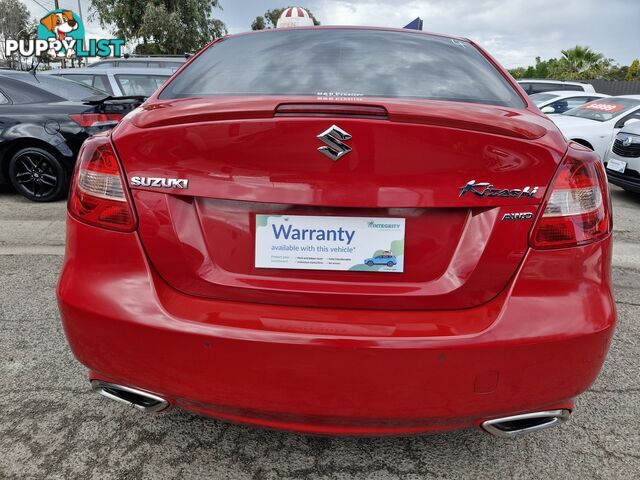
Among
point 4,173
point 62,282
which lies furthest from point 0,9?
point 62,282

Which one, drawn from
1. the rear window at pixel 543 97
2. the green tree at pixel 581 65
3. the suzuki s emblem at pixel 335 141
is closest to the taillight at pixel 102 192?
the suzuki s emblem at pixel 335 141

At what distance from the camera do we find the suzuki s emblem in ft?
4.59

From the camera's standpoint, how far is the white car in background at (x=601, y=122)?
8.27 meters

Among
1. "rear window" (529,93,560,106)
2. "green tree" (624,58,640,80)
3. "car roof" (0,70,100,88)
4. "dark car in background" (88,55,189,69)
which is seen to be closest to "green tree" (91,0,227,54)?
"dark car in background" (88,55,189,69)

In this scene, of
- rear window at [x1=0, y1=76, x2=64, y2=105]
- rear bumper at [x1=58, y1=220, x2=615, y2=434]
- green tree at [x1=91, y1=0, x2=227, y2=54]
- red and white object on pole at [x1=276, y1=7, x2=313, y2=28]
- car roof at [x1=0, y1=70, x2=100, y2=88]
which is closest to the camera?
rear bumper at [x1=58, y1=220, x2=615, y2=434]

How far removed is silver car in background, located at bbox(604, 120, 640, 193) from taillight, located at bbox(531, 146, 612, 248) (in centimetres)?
583

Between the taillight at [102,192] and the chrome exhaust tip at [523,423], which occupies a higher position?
the taillight at [102,192]

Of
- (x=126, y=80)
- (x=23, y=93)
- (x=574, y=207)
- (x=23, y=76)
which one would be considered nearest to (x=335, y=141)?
(x=574, y=207)

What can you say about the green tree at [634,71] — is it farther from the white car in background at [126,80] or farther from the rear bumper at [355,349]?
the rear bumper at [355,349]

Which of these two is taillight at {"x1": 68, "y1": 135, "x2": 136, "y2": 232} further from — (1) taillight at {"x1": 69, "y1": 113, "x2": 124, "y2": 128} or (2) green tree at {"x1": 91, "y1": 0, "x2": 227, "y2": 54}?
(2) green tree at {"x1": 91, "y1": 0, "x2": 227, "y2": 54}

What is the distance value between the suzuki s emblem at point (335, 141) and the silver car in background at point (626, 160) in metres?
6.39

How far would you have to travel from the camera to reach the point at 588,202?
5.08 feet

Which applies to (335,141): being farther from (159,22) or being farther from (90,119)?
(159,22)

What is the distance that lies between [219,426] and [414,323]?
38.7 inches
